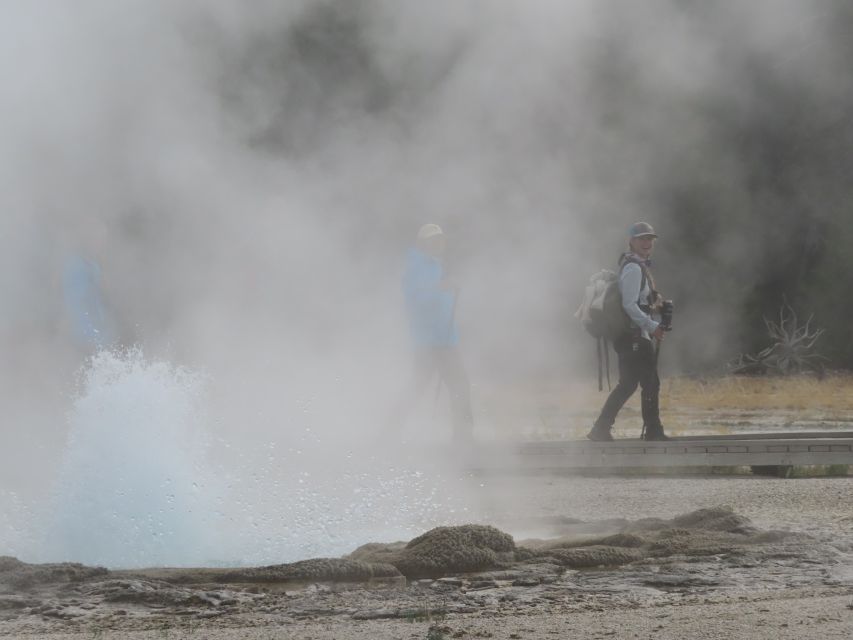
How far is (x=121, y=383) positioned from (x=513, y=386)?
9578 mm

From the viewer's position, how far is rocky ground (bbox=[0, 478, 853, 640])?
5.21m

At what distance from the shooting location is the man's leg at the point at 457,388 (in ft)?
36.8

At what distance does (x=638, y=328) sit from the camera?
1136 cm

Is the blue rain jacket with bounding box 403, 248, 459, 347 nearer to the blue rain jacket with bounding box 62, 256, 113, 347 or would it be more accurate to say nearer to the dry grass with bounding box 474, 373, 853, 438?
the blue rain jacket with bounding box 62, 256, 113, 347

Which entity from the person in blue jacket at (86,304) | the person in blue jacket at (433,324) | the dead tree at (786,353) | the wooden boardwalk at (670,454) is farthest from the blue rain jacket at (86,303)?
the dead tree at (786,353)

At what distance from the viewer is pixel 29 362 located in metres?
11.2

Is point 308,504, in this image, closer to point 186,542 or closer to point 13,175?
point 186,542

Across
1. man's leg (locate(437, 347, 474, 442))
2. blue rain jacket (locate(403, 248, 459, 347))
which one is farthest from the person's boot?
blue rain jacket (locate(403, 248, 459, 347))

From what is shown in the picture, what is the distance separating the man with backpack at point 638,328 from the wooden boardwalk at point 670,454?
13.4 inches

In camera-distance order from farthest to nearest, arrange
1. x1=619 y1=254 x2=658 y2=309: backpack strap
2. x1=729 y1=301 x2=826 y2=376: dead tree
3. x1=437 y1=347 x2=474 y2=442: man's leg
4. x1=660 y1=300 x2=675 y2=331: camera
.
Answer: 1. x1=729 y1=301 x2=826 y2=376: dead tree
2. x1=660 y1=300 x2=675 y2=331: camera
3. x1=619 y1=254 x2=658 y2=309: backpack strap
4. x1=437 y1=347 x2=474 y2=442: man's leg

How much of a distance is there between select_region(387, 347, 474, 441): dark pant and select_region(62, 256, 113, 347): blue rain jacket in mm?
2330

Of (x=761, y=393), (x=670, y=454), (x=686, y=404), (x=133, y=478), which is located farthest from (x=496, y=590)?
(x=761, y=393)

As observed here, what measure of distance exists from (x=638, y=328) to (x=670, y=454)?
3.33 feet

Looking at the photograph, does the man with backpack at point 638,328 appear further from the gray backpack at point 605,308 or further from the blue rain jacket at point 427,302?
the blue rain jacket at point 427,302
